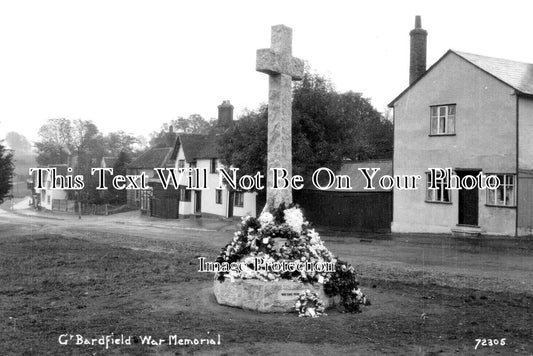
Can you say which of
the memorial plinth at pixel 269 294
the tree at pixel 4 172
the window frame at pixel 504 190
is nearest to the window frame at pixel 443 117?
the window frame at pixel 504 190

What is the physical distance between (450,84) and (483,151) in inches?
137

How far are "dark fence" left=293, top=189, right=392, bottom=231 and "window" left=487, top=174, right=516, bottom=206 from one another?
562cm

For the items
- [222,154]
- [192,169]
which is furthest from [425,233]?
[192,169]

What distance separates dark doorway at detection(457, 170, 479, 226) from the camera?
925 inches

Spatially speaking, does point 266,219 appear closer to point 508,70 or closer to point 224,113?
point 508,70

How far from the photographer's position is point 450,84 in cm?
2431

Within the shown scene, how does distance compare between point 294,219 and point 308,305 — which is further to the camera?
point 294,219

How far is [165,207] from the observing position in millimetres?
45375

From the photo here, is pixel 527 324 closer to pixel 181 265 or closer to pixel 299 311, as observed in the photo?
pixel 299 311

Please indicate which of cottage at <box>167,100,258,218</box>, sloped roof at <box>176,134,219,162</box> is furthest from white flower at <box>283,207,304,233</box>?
sloped roof at <box>176,134,219,162</box>

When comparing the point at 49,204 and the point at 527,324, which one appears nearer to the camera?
the point at 527,324

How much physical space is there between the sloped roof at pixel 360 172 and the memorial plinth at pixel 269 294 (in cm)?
2003

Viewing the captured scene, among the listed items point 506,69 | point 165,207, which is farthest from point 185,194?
point 506,69

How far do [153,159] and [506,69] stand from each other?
4204cm
